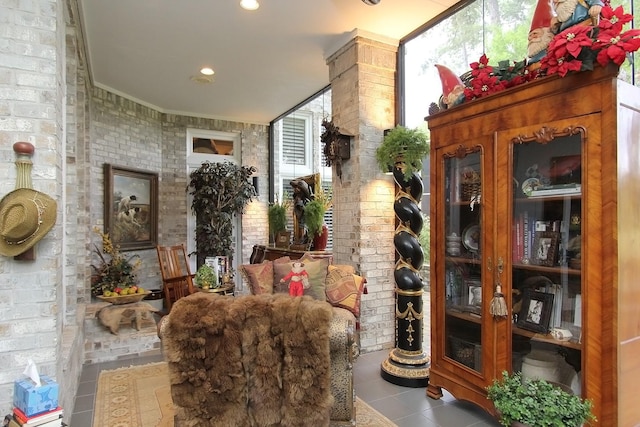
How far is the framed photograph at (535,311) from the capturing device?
222 centimetres

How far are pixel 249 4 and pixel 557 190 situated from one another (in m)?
2.96

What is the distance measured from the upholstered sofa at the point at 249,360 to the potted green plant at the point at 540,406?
35.9 inches

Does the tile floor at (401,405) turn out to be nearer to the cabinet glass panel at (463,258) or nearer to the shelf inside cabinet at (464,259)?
the cabinet glass panel at (463,258)

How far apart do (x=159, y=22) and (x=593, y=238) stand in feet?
13.4

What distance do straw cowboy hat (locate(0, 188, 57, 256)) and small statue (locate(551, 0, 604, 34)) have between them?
2.85 m

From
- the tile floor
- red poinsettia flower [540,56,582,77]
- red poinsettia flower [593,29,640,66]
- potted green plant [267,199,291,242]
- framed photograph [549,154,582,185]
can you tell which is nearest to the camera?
red poinsettia flower [593,29,640,66]

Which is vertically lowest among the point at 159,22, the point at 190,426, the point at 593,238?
the point at 190,426

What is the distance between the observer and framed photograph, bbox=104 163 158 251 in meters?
5.50

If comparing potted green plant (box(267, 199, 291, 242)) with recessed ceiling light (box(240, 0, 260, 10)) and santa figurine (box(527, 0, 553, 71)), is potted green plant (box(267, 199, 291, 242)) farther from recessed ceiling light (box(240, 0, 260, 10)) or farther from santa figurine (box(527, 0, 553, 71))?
santa figurine (box(527, 0, 553, 71))

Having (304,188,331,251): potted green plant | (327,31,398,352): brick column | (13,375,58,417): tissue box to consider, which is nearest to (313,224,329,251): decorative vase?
(304,188,331,251): potted green plant

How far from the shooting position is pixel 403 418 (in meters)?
2.61

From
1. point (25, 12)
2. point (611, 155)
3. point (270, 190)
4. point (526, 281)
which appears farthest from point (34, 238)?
point (270, 190)

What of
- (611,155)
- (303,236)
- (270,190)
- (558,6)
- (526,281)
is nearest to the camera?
(611,155)

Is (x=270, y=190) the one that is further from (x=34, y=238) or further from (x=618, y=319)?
(x=618, y=319)
